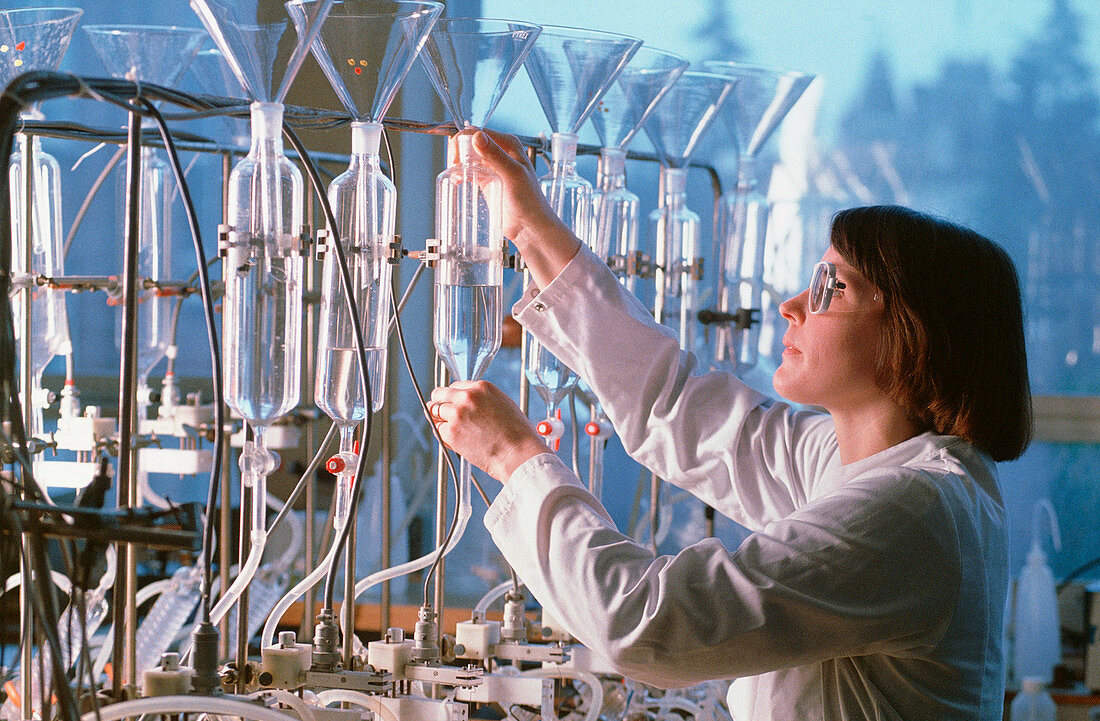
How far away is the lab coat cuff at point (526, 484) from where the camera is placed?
1306 mm

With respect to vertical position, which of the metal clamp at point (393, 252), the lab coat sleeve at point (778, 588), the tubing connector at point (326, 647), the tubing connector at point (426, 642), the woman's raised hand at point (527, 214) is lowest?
the tubing connector at point (426, 642)

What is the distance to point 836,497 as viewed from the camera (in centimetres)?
126

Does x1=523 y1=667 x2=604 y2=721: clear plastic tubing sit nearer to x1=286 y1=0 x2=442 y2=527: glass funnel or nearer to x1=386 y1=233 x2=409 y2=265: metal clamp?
x1=286 y1=0 x2=442 y2=527: glass funnel

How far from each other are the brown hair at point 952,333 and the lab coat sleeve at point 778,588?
19 centimetres

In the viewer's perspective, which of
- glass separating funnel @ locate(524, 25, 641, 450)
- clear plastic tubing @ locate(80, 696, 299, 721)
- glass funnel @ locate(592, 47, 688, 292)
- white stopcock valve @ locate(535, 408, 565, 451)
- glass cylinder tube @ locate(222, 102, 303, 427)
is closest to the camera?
clear plastic tubing @ locate(80, 696, 299, 721)

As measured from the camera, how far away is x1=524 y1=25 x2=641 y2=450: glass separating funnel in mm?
1819

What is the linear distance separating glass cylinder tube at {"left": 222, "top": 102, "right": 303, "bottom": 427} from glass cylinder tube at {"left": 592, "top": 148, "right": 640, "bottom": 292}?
2.67 ft

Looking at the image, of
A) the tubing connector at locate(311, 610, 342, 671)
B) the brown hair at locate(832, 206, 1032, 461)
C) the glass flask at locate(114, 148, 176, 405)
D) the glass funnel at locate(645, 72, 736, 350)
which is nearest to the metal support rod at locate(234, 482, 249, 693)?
the tubing connector at locate(311, 610, 342, 671)

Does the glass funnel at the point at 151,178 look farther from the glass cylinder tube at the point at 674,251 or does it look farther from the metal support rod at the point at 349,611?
the glass cylinder tube at the point at 674,251

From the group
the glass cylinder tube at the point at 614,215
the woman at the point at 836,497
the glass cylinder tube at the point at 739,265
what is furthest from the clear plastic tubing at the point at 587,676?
the glass cylinder tube at the point at 739,265

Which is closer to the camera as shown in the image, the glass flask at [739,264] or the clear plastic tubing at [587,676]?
the clear plastic tubing at [587,676]

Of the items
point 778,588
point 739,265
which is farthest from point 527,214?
point 739,265

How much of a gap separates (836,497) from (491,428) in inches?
16.5

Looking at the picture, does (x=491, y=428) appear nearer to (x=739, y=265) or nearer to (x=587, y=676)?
(x=587, y=676)
